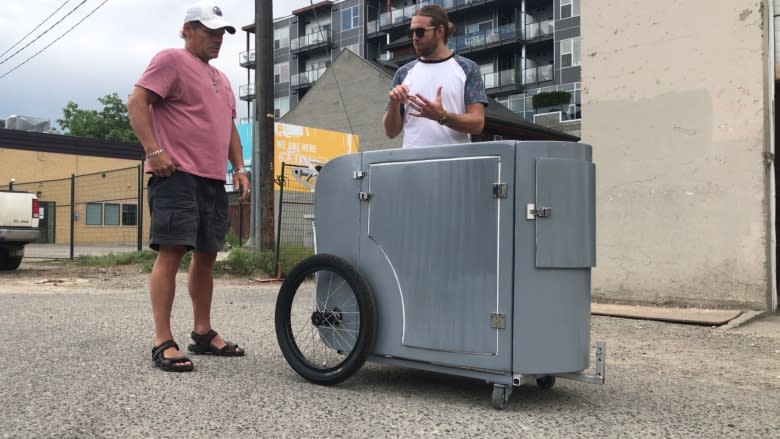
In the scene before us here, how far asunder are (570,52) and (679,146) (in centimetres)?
3206

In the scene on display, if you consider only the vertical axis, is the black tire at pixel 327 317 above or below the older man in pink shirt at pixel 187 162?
below

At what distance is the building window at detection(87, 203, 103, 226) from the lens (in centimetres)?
2730

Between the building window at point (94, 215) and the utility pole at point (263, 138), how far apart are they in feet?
62.4

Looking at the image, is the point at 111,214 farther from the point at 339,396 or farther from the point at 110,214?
the point at 339,396

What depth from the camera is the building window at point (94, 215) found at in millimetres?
27297

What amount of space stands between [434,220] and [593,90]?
5.44 m

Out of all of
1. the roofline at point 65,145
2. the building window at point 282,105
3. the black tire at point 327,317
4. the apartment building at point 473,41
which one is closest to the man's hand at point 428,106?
the black tire at point 327,317

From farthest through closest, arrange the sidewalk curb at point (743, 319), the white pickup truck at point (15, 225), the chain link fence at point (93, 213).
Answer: the chain link fence at point (93, 213)
the white pickup truck at point (15, 225)
the sidewalk curb at point (743, 319)

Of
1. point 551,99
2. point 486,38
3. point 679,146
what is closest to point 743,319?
point 679,146

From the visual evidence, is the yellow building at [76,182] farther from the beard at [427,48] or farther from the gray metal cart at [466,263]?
the beard at [427,48]

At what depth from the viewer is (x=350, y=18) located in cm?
4894

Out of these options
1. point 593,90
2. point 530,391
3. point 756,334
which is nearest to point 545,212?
point 530,391

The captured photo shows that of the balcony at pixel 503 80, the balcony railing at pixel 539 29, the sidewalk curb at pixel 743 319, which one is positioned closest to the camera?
the sidewalk curb at pixel 743 319

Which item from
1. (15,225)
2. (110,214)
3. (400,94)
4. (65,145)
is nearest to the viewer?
(400,94)
